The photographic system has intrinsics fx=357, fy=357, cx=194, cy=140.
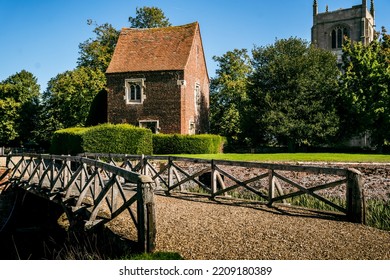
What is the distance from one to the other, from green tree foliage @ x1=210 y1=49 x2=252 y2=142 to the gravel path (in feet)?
88.1

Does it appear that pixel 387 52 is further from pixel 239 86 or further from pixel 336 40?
pixel 336 40

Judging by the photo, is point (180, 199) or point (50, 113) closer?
point (180, 199)

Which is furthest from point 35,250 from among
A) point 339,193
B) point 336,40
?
point 336,40

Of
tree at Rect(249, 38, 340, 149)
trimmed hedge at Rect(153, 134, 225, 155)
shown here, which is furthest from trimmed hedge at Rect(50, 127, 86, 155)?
tree at Rect(249, 38, 340, 149)

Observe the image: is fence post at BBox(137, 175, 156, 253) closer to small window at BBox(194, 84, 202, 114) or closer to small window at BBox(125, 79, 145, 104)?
small window at BBox(125, 79, 145, 104)

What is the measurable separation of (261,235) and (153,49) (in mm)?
25025

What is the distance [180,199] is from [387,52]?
27.5 metres

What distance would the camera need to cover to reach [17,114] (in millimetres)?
45406

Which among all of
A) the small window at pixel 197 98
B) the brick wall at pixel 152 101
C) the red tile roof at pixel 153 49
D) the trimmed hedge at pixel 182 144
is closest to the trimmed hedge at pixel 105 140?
the trimmed hedge at pixel 182 144

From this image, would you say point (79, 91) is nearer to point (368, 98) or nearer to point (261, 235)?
point (368, 98)

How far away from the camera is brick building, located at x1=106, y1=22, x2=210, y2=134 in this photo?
27.8 metres

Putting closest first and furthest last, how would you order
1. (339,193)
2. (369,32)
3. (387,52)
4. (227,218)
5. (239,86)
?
(227,218) < (339,193) < (387,52) < (239,86) < (369,32)

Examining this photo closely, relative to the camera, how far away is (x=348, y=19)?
171ft

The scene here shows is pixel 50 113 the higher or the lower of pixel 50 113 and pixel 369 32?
the lower
